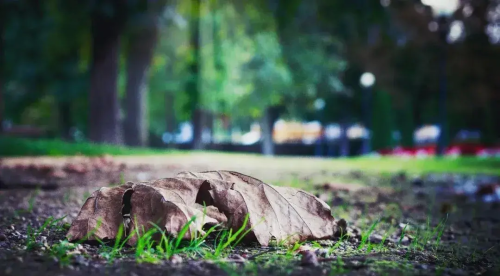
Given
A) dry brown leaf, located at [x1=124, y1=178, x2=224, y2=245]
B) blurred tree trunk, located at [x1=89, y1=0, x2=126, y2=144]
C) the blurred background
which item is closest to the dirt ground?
dry brown leaf, located at [x1=124, y1=178, x2=224, y2=245]

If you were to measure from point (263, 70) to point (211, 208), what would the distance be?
2235 cm

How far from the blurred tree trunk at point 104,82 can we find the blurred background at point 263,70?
3 cm

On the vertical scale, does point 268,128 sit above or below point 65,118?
below

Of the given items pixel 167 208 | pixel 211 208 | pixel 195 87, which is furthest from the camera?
pixel 195 87

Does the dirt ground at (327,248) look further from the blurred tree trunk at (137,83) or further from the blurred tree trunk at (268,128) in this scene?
the blurred tree trunk at (268,128)

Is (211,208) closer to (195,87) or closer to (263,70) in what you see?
(195,87)

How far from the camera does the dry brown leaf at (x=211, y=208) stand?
6.59 feet

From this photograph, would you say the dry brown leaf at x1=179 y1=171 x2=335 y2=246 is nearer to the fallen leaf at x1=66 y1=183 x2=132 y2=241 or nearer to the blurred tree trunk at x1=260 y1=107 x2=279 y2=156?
the fallen leaf at x1=66 y1=183 x2=132 y2=241

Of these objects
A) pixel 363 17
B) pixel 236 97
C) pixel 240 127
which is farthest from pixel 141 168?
pixel 240 127

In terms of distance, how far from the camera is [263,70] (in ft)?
79.6

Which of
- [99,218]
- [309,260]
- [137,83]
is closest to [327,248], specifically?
[309,260]

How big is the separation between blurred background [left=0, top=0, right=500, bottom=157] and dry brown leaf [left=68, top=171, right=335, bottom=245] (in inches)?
505

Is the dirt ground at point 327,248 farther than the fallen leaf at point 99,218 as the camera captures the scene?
No

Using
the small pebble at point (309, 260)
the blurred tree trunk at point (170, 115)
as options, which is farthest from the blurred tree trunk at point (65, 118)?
the small pebble at point (309, 260)
